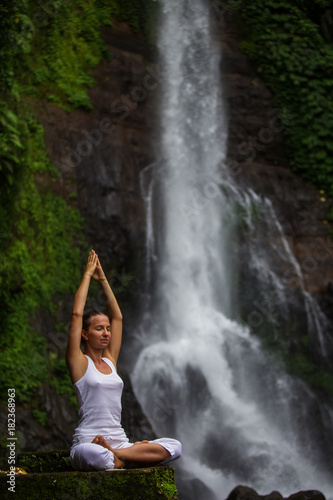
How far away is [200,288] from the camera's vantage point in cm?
1302

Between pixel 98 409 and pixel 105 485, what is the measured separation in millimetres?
442

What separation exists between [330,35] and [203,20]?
3573 mm

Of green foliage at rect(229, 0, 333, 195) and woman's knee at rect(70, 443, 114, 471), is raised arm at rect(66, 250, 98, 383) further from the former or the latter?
green foliage at rect(229, 0, 333, 195)

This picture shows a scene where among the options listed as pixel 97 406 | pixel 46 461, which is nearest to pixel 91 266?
pixel 97 406

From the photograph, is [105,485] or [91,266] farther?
[91,266]

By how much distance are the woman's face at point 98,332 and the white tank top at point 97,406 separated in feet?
0.59

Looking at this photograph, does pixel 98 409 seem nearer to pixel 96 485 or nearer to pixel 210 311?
pixel 96 485

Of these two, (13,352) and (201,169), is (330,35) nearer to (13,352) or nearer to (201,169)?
(201,169)

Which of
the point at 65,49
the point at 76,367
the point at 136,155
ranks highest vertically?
the point at 76,367

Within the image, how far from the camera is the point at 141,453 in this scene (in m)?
3.25

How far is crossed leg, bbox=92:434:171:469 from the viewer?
3.23 m

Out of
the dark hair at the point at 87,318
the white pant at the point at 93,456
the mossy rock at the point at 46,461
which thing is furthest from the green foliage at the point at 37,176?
the white pant at the point at 93,456

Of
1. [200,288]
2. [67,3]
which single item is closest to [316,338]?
[200,288]

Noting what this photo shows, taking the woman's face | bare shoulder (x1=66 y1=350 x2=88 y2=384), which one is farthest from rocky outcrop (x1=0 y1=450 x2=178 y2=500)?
the woman's face
